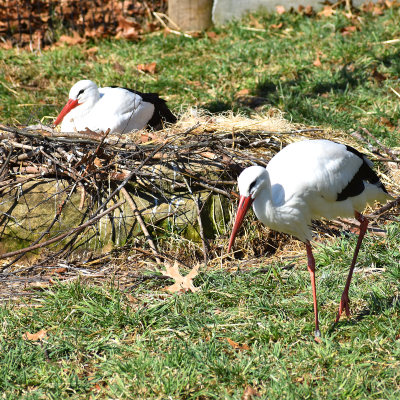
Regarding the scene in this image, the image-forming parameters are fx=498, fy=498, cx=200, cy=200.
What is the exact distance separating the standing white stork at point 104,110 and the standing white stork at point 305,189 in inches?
87.0

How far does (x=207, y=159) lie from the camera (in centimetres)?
386

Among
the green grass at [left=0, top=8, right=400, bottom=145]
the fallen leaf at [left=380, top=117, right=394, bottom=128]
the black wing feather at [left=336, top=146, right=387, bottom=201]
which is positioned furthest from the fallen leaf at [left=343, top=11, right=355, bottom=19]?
the black wing feather at [left=336, top=146, right=387, bottom=201]

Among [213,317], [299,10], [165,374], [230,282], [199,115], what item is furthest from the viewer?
[299,10]

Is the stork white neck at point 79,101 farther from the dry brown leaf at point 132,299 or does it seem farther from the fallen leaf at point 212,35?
the fallen leaf at point 212,35

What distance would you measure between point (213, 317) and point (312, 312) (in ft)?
1.88

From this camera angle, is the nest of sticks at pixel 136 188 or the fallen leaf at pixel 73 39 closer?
the nest of sticks at pixel 136 188

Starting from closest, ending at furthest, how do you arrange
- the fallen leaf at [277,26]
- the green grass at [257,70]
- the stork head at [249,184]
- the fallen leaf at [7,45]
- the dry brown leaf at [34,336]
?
the stork head at [249,184] < the dry brown leaf at [34,336] < the green grass at [257,70] < the fallen leaf at [277,26] < the fallen leaf at [7,45]

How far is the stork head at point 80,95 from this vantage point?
4730mm

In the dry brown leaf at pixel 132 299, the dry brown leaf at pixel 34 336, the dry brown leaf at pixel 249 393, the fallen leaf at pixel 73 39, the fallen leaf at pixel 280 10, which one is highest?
the fallen leaf at pixel 280 10

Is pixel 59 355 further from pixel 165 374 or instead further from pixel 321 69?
pixel 321 69

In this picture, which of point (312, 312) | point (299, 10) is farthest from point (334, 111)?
point (312, 312)

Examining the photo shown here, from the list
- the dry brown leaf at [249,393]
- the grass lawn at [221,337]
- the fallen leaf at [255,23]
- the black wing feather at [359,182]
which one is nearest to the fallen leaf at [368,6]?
the fallen leaf at [255,23]

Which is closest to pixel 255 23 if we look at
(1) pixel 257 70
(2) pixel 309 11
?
(2) pixel 309 11

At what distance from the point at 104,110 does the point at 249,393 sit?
10.5 ft
